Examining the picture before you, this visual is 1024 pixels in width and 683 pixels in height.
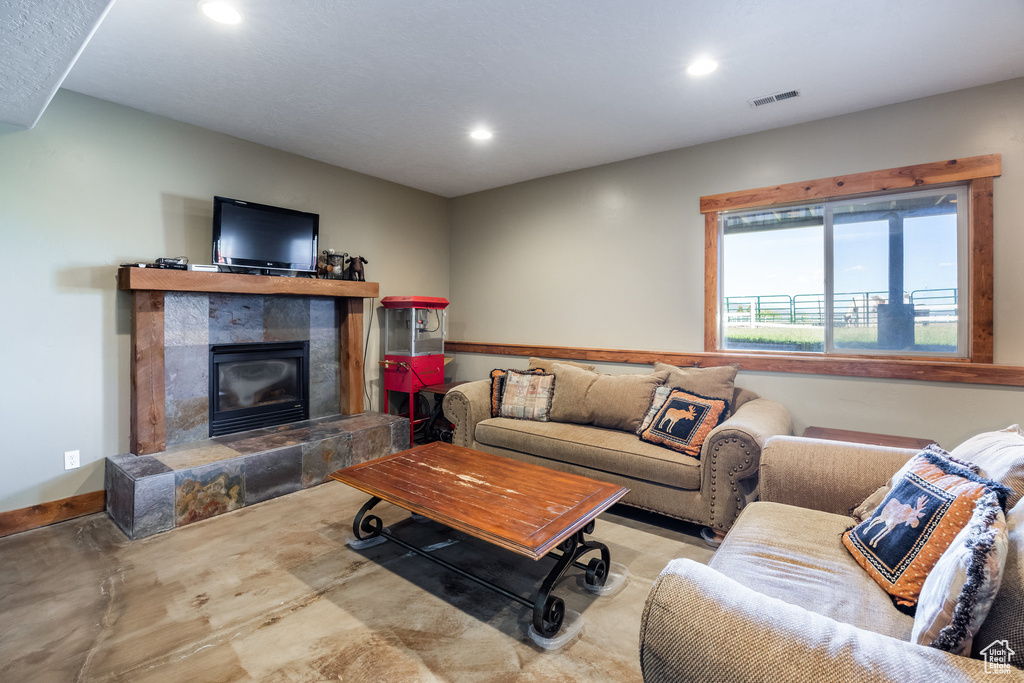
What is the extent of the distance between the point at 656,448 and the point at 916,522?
61.7 inches

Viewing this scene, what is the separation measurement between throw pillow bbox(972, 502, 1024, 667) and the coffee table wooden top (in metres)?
1.09

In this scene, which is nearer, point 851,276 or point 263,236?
point 851,276

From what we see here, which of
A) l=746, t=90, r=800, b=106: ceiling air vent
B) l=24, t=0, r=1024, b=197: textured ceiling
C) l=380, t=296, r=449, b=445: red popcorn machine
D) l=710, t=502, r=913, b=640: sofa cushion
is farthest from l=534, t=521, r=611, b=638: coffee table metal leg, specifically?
l=746, t=90, r=800, b=106: ceiling air vent

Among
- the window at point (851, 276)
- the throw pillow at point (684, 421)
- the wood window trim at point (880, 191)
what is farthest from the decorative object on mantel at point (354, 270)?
the window at point (851, 276)

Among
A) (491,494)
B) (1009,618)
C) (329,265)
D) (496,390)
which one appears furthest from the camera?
(329,265)

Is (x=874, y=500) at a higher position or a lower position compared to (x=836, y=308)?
lower

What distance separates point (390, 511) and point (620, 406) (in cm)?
170

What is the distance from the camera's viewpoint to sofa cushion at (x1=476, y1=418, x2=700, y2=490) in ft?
8.77

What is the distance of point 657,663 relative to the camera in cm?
98

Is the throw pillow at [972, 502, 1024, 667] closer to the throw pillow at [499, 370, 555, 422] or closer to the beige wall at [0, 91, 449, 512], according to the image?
the throw pillow at [499, 370, 555, 422]

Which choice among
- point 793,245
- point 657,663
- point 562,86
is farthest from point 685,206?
point 657,663

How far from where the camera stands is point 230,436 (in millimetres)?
3457

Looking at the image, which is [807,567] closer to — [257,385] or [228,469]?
[228,469]

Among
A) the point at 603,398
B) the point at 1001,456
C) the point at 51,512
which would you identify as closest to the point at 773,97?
the point at 603,398
